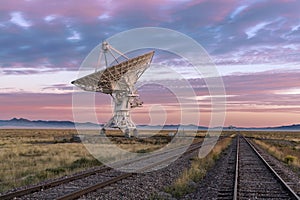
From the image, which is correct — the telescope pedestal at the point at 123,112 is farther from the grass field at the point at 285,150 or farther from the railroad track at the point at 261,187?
the railroad track at the point at 261,187

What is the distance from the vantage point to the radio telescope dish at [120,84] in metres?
40.4

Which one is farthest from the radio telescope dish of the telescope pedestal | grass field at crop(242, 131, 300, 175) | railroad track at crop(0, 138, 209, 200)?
railroad track at crop(0, 138, 209, 200)

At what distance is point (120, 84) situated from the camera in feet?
150

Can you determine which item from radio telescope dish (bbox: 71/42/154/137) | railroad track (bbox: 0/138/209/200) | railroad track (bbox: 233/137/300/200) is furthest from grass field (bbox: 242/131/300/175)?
radio telescope dish (bbox: 71/42/154/137)

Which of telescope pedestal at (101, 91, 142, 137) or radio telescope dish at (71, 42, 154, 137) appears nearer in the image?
radio telescope dish at (71, 42, 154, 137)

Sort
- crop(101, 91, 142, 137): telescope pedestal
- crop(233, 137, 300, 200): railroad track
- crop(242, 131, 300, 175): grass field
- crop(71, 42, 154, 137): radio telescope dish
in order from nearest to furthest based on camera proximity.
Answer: crop(233, 137, 300, 200): railroad track → crop(242, 131, 300, 175): grass field → crop(71, 42, 154, 137): radio telescope dish → crop(101, 91, 142, 137): telescope pedestal

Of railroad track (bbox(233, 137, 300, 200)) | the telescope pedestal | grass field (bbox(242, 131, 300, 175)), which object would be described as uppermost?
the telescope pedestal

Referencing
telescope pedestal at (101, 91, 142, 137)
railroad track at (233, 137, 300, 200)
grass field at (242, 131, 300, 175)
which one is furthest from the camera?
telescope pedestal at (101, 91, 142, 137)

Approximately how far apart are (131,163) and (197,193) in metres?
8.51

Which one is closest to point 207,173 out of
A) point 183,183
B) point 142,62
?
point 183,183

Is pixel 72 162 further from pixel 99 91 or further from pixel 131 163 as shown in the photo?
pixel 99 91

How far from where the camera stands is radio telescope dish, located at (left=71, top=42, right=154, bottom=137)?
40.4m

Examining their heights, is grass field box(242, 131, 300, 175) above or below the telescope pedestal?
below

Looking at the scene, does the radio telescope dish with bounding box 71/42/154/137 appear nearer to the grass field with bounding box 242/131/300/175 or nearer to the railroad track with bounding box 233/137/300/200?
the grass field with bounding box 242/131/300/175
